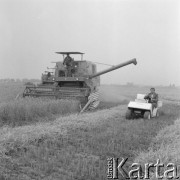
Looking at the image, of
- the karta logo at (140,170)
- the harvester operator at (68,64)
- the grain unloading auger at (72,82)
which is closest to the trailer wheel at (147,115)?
the grain unloading auger at (72,82)

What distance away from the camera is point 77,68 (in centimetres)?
1656

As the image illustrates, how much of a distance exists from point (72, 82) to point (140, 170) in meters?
11.6

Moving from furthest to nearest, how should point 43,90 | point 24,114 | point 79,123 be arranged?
1. point 43,90
2. point 24,114
3. point 79,123

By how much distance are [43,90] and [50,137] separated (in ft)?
27.4

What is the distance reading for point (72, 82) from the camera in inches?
644

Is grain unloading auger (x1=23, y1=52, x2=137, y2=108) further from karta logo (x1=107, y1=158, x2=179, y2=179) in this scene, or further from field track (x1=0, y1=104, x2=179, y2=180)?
karta logo (x1=107, y1=158, x2=179, y2=179)

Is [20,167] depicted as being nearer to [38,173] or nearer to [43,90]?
[38,173]

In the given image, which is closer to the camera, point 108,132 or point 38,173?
point 38,173

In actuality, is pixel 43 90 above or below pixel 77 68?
below

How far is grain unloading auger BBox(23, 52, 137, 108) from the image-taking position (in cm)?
1449

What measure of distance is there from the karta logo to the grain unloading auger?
29.0 ft

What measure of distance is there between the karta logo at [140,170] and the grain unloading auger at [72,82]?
8829mm

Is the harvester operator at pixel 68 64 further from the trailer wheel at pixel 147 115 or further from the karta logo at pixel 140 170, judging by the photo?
the karta logo at pixel 140 170

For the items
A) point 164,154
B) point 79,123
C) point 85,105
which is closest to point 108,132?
point 79,123
